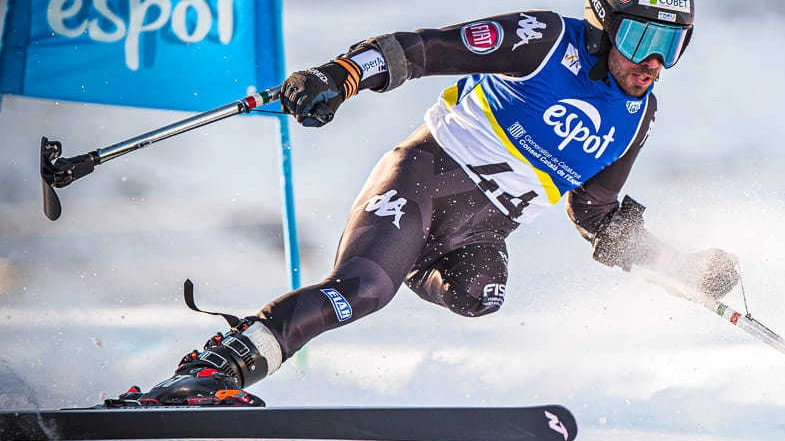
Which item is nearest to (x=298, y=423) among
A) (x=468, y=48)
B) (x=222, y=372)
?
(x=222, y=372)

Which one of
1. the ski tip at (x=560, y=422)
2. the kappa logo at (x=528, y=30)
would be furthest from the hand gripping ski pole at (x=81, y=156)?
the ski tip at (x=560, y=422)

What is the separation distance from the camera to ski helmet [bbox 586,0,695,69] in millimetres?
3217

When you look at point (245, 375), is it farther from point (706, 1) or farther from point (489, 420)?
point (706, 1)

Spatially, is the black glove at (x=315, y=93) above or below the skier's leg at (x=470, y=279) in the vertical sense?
above

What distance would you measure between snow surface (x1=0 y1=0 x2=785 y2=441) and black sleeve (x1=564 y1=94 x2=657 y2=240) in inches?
33.8

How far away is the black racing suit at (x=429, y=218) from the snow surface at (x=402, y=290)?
919mm

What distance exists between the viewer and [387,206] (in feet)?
10.4

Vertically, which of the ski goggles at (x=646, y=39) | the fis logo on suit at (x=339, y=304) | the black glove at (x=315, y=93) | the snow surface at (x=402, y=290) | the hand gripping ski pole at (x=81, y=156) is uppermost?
the ski goggles at (x=646, y=39)

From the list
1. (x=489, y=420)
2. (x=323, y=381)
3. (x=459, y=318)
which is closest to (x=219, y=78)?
(x=323, y=381)

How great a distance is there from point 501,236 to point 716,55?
4151mm

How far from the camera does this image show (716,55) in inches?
278

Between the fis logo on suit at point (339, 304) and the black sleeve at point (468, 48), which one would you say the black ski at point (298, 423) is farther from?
the black sleeve at point (468, 48)

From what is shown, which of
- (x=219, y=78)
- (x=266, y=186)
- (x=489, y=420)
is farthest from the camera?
(x=266, y=186)

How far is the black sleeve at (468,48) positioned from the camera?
298cm
